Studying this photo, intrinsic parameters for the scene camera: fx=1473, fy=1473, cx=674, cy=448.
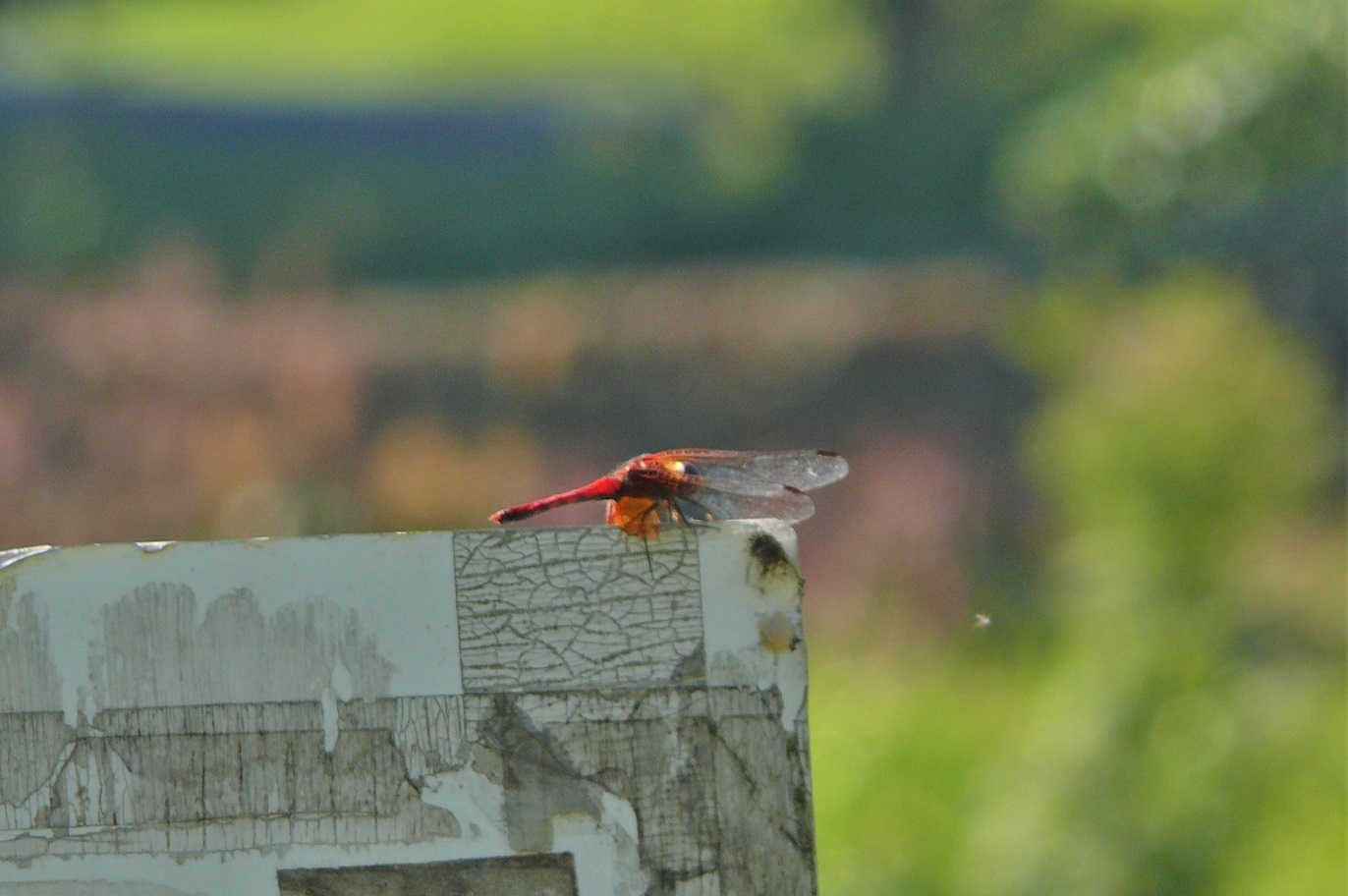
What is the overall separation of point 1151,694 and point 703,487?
103 inches

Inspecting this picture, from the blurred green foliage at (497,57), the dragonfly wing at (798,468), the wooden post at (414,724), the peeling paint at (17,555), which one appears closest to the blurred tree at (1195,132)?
the dragonfly wing at (798,468)

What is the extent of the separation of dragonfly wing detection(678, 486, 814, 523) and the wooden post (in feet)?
0.57

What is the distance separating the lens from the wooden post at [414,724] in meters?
0.93

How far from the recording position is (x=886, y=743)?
3984 mm

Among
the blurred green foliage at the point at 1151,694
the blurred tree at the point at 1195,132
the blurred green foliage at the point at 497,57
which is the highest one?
the blurred green foliage at the point at 497,57

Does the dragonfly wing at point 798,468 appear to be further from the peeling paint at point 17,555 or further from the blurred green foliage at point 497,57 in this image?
the blurred green foliage at point 497,57

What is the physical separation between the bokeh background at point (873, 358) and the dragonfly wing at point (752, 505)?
2.04 meters

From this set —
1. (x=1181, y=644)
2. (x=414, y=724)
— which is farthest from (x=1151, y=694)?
(x=414, y=724)

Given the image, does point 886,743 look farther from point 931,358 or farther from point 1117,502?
point 931,358

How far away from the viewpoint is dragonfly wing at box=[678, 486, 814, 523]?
1.12 meters

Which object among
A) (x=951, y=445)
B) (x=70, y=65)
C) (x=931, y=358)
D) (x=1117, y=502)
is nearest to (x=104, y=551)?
(x=1117, y=502)

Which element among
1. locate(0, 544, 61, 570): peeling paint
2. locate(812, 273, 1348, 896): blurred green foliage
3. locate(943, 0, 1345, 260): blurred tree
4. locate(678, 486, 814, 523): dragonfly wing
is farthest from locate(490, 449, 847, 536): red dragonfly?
locate(943, 0, 1345, 260): blurred tree

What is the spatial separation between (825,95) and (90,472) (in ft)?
32.3

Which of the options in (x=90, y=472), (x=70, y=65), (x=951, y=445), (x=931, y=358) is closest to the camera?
(x=90, y=472)
